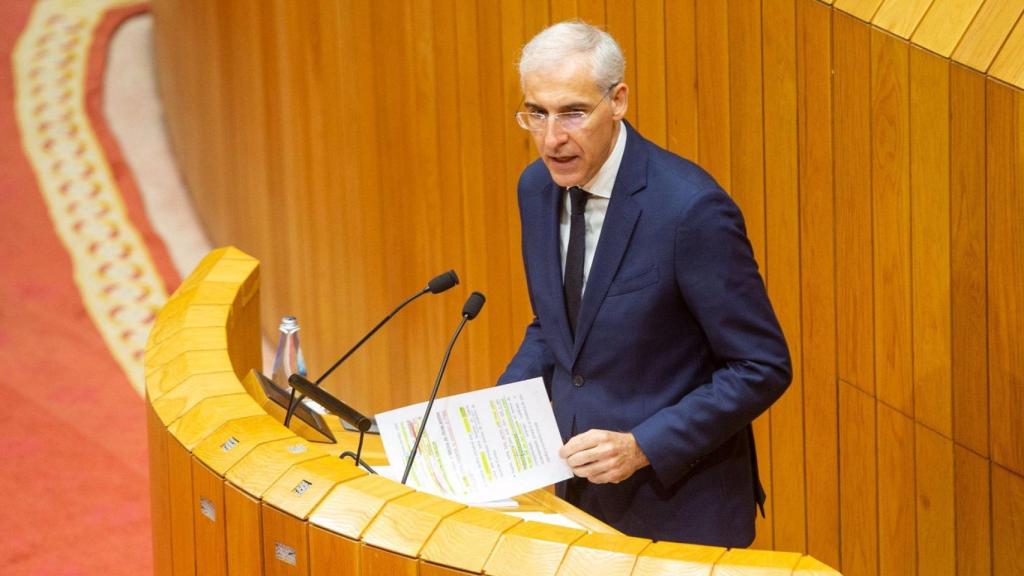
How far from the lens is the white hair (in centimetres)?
220

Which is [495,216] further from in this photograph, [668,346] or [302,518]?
[302,518]

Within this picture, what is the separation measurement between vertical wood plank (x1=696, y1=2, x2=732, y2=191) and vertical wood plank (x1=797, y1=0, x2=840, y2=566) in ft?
0.79

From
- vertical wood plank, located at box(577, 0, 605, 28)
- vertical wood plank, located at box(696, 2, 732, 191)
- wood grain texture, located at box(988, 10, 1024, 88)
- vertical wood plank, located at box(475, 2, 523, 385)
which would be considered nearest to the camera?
wood grain texture, located at box(988, 10, 1024, 88)

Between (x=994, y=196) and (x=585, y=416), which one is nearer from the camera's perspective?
(x=585, y=416)

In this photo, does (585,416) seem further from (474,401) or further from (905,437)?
(905,437)

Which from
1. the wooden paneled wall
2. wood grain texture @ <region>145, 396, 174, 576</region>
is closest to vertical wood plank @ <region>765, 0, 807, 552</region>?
the wooden paneled wall

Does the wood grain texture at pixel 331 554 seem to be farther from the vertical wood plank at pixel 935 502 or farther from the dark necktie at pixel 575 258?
the vertical wood plank at pixel 935 502

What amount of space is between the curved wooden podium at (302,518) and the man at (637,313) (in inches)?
8.7

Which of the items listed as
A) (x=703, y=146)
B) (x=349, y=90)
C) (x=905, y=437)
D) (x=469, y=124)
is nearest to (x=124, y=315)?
(x=349, y=90)

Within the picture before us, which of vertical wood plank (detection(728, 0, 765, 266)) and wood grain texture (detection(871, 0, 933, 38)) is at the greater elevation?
wood grain texture (detection(871, 0, 933, 38))

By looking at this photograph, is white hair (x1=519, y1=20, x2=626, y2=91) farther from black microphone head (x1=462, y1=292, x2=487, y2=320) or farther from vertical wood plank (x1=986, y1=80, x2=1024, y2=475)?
vertical wood plank (x1=986, y1=80, x2=1024, y2=475)

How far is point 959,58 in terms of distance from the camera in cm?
273

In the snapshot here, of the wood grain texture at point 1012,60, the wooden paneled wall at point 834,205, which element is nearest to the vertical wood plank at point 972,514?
the wooden paneled wall at point 834,205

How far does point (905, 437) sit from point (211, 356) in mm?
1570
